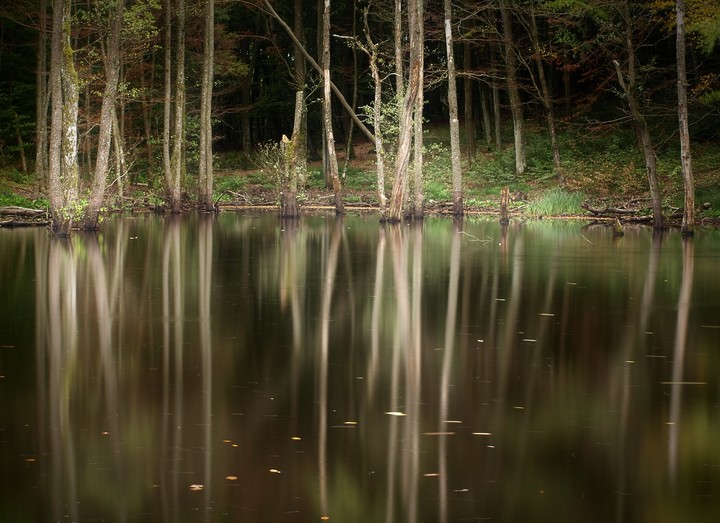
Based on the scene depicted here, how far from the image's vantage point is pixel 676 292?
50.1 feet

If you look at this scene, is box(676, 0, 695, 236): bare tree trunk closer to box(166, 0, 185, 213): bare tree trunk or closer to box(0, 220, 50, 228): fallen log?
box(166, 0, 185, 213): bare tree trunk

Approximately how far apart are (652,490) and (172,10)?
37.1m

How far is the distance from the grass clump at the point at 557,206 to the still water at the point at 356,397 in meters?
19.7

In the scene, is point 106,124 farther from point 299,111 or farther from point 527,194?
point 527,194

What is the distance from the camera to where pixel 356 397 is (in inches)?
313

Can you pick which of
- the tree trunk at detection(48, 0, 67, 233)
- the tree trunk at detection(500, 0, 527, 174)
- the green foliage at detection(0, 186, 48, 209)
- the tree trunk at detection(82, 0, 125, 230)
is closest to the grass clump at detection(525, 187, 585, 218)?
the tree trunk at detection(500, 0, 527, 174)

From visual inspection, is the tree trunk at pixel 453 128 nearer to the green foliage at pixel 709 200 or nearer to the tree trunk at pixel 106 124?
the green foliage at pixel 709 200

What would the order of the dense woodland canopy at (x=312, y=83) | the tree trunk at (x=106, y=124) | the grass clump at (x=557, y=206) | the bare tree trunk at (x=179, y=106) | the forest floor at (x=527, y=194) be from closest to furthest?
the tree trunk at (x=106, y=124) → the dense woodland canopy at (x=312, y=83) → the forest floor at (x=527, y=194) → the bare tree trunk at (x=179, y=106) → the grass clump at (x=557, y=206)

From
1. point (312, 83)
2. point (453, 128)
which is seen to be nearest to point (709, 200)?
point (453, 128)

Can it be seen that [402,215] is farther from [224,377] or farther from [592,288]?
[224,377]

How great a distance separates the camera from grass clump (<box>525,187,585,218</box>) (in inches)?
1454

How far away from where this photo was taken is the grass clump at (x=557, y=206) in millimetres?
36938

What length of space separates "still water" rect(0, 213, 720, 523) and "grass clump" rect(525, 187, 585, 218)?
19701 millimetres

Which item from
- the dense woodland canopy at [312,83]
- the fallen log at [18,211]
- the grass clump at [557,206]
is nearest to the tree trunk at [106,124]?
the dense woodland canopy at [312,83]
